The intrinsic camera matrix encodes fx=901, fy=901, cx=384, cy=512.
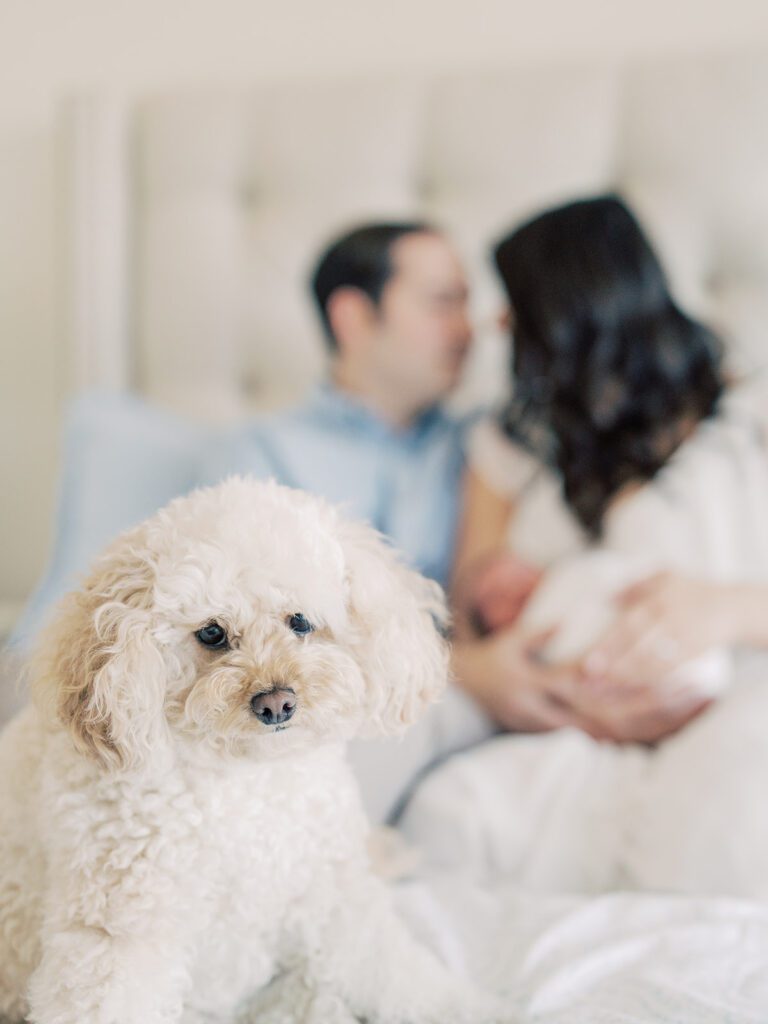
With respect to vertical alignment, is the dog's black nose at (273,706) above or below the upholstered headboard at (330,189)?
below

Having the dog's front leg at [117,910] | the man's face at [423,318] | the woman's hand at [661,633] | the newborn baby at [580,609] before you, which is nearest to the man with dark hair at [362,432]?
the man's face at [423,318]

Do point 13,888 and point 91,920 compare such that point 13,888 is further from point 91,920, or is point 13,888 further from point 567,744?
point 567,744

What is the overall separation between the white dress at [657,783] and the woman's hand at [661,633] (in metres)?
0.08

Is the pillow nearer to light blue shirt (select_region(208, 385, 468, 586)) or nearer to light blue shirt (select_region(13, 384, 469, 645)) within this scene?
light blue shirt (select_region(13, 384, 469, 645))

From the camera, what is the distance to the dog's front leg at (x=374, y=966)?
766 mm

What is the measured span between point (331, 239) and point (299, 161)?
7.7 inches

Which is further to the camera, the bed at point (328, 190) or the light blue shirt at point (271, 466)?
the bed at point (328, 190)

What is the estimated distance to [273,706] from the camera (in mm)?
657

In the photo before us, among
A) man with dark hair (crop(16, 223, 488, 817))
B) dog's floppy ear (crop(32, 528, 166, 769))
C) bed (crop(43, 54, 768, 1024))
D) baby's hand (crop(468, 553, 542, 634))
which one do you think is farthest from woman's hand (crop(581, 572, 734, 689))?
dog's floppy ear (crop(32, 528, 166, 769))

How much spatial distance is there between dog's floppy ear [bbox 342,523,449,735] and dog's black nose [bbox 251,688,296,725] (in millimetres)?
86

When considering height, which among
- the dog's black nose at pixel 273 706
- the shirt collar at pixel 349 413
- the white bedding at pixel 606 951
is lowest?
the white bedding at pixel 606 951

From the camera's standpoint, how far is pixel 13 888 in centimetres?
74

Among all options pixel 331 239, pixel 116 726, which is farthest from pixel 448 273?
pixel 116 726

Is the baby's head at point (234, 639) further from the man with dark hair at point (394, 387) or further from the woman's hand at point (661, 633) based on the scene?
the man with dark hair at point (394, 387)
